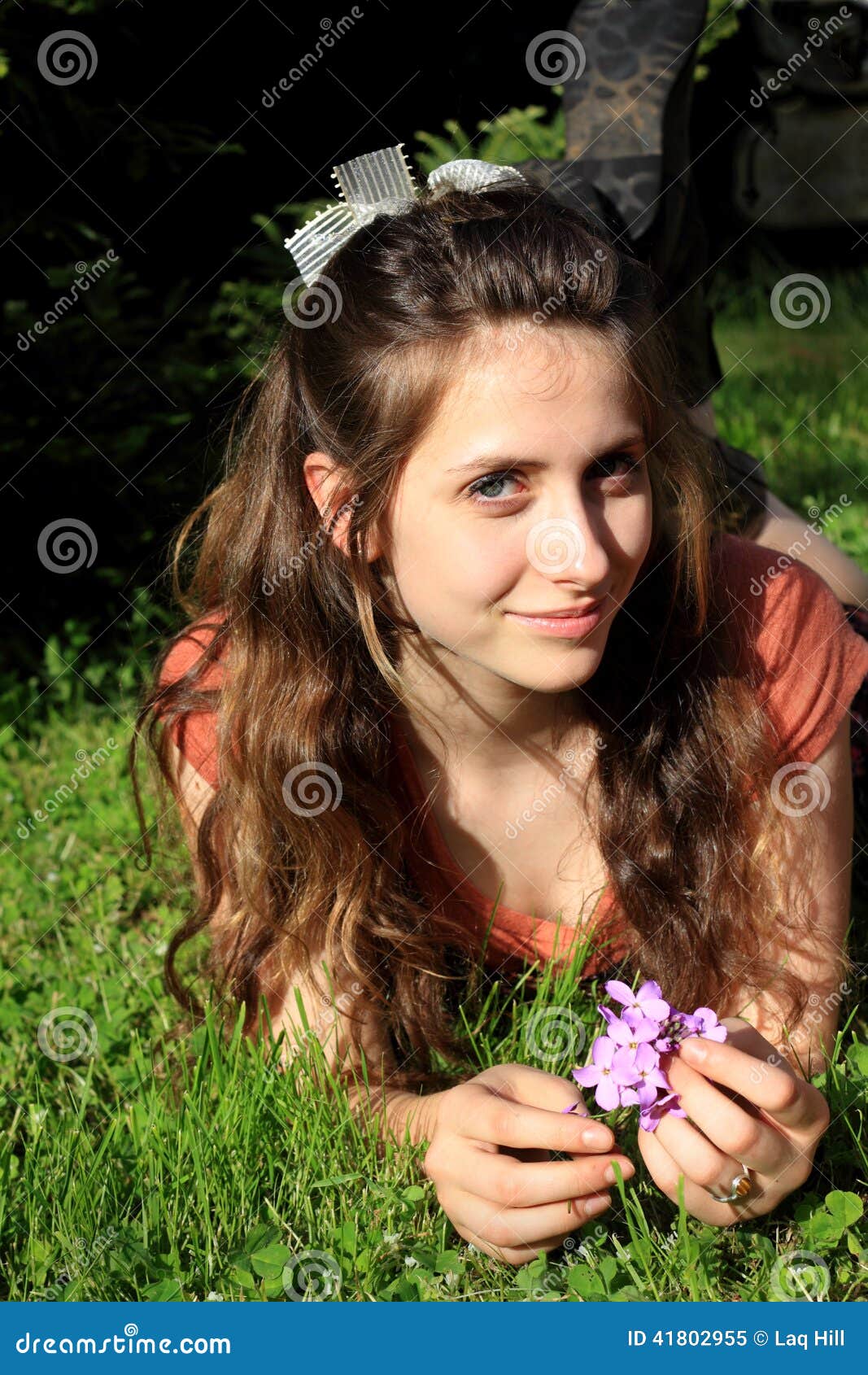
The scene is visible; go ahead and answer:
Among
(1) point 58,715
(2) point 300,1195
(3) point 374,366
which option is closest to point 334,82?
(1) point 58,715

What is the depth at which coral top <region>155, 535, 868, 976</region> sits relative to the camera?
2.21 metres

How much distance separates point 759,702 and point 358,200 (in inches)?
42.1

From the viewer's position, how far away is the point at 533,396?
1892mm

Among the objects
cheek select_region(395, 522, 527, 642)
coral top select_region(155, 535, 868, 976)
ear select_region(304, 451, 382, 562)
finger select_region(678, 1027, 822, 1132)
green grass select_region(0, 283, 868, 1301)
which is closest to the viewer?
finger select_region(678, 1027, 822, 1132)

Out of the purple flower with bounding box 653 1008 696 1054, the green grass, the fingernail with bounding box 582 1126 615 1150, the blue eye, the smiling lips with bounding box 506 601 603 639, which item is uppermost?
the blue eye

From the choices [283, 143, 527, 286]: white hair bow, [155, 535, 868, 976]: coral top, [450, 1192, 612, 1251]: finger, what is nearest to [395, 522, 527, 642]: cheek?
[155, 535, 868, 976]: coral top

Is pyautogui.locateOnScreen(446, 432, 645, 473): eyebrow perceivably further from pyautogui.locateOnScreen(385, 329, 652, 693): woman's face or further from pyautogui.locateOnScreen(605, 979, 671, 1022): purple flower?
pyautogui.locateOnScreen(605, 979, 671, 1022): purple flower

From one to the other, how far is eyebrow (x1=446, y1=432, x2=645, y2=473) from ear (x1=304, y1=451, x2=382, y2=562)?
0.76 feet

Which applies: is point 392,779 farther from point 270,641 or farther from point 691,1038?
point 691,1038

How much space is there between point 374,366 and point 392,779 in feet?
2.41

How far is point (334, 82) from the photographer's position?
4.27 m

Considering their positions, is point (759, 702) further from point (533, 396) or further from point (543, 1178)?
point (543, 1178)

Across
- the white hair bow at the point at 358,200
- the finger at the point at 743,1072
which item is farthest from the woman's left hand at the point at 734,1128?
the white hair bow at the point at 358,200

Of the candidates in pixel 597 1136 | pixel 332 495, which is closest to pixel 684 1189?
pixel 597 1136
